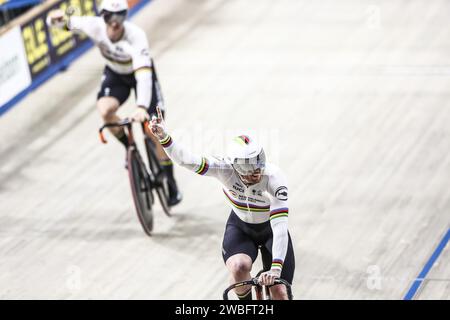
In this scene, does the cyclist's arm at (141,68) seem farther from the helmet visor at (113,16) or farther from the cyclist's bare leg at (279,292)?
the cyclist's bare leg at (279,292)

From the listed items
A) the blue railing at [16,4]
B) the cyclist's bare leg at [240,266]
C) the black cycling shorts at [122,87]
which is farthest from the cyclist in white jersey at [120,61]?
the blue railing at [16,4]

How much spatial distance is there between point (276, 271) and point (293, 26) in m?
6.32

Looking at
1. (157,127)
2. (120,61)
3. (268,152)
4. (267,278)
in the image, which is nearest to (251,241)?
(267,278)

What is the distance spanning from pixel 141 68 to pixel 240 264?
2285 mm

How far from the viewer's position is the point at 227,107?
32.5 ft

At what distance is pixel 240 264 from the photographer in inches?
231

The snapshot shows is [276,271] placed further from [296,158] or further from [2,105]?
[2,105]

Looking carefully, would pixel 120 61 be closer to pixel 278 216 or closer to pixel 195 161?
pixel 195 161

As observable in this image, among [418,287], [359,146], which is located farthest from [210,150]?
[418,287]

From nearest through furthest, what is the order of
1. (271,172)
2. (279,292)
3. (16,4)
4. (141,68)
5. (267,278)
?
(267,278)
(279,292)
(271,172)
(141,68)
(16,4)

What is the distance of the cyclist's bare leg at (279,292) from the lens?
19.0ft

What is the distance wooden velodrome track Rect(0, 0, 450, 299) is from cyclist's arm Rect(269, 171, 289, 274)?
1449mm

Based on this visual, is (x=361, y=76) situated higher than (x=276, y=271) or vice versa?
(x=276, y=271)

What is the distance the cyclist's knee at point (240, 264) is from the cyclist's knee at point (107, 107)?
2326 millimetres
